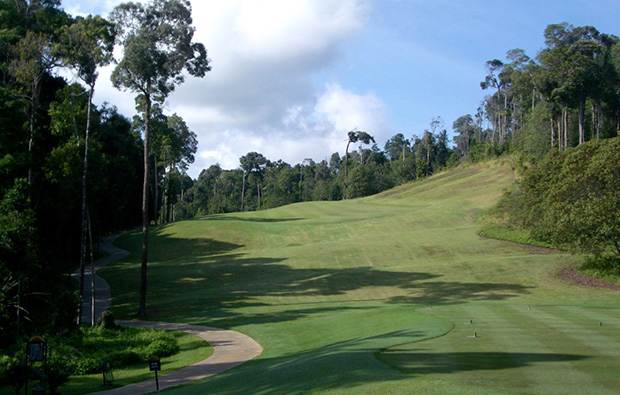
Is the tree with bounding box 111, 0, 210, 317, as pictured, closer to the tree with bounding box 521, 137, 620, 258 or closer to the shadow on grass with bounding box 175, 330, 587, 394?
the shadow on grass with bounding box 175, 330, 587, 394

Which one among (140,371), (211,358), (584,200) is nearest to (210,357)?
(211,358)

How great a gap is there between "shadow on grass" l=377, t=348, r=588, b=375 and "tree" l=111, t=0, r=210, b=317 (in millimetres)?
19677

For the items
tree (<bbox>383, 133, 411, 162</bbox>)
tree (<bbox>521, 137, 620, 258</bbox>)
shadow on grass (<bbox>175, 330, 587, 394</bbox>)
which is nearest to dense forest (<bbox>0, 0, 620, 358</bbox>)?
Result: tree (<bbox>521, 137, 620, 258</bbox>)

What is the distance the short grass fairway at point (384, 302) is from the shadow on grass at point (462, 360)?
0.15 feet

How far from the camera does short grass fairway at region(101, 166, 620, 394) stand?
32.1 ft

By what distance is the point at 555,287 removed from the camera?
2862 cm

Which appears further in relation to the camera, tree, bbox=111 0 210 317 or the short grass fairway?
tree, bbox=111 0 210 317

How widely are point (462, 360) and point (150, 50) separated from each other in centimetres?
2402

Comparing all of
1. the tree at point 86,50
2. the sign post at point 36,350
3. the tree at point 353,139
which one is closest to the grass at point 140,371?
the sign post at point 36,350

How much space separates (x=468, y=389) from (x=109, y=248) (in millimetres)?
55142

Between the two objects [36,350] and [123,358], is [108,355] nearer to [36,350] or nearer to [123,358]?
[123,358]

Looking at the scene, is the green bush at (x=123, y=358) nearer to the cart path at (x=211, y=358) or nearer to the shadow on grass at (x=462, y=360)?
the cart path at (x=211, y=358)

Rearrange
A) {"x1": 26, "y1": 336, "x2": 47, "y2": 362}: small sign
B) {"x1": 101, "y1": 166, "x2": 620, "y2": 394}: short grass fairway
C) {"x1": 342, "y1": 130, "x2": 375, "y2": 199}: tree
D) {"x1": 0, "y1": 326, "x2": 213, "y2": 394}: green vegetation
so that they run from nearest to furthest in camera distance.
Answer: {"x1": 101, "y1": 166, "x2": 620, "y2": 394}: short grass fairway, {"x1": 26, "y1": 336, "x2": 47, "y2": 362}: small sign, {"x1": 0, "y1": 326, "x2": 213, "y2": 394}: green vegetation, {"x1": 342, "y1": 130, "x2": 375, "y2": 199}: tree

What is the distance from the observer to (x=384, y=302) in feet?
89.2
